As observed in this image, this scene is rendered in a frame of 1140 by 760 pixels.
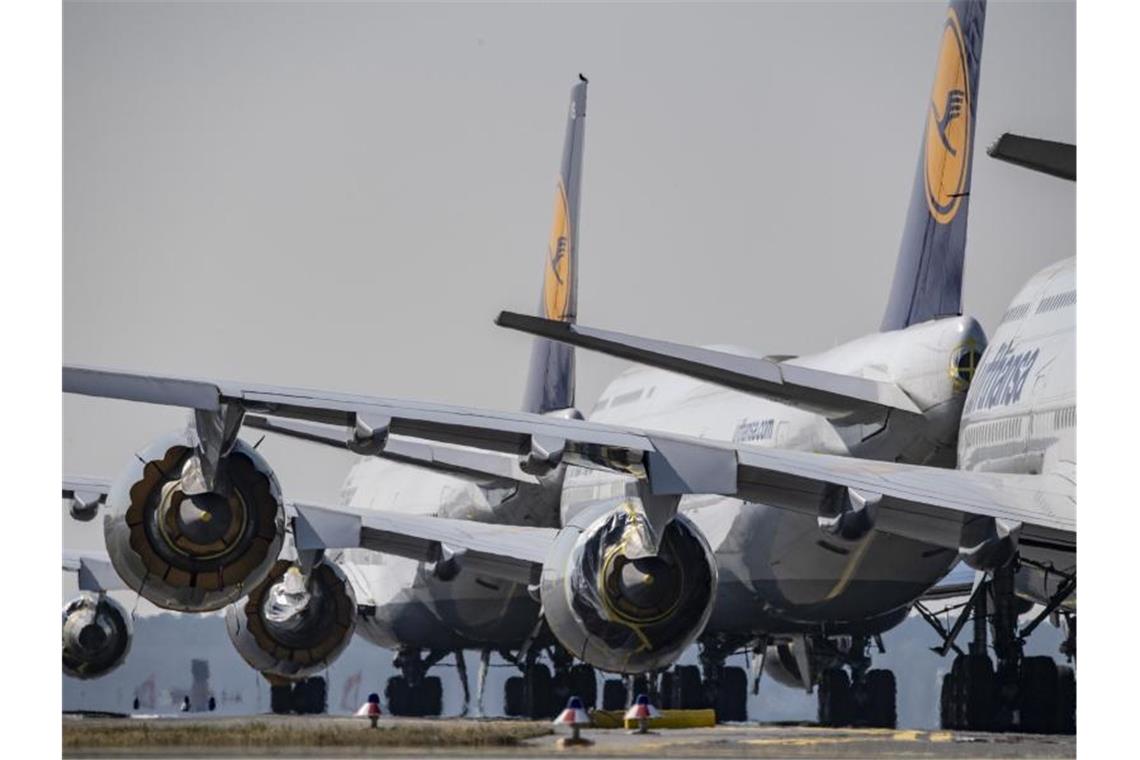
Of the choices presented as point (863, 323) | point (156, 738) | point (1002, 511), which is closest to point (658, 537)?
point (1002, 511)

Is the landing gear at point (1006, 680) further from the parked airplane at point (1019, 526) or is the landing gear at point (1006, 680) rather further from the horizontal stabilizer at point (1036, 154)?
the horizontal stabilizer at point (1036, 154)

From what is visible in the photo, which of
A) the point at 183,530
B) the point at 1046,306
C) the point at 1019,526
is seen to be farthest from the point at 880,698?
the point at 183,530

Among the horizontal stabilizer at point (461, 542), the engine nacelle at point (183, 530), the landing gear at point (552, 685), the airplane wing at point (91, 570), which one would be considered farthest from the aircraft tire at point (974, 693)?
the airplane wing at point (91, 570)

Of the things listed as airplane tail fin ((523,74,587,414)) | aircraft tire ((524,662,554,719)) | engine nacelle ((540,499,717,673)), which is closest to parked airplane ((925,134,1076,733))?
engine nacelle ((540,499,717,673))

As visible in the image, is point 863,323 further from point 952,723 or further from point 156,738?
point 156,738

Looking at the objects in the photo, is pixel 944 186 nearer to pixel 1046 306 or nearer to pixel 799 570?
pixel 1046 306

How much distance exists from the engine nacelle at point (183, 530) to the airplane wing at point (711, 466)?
3.57 ft

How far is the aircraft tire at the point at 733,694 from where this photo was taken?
112 feet

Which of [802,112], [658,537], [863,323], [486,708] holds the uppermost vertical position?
[802,112]

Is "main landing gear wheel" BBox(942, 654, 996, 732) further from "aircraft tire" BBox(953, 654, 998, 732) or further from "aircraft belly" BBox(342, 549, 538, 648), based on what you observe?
"aircraft belly" BBox(342, 549, 538, 648)

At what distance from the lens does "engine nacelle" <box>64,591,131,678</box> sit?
115 ft
